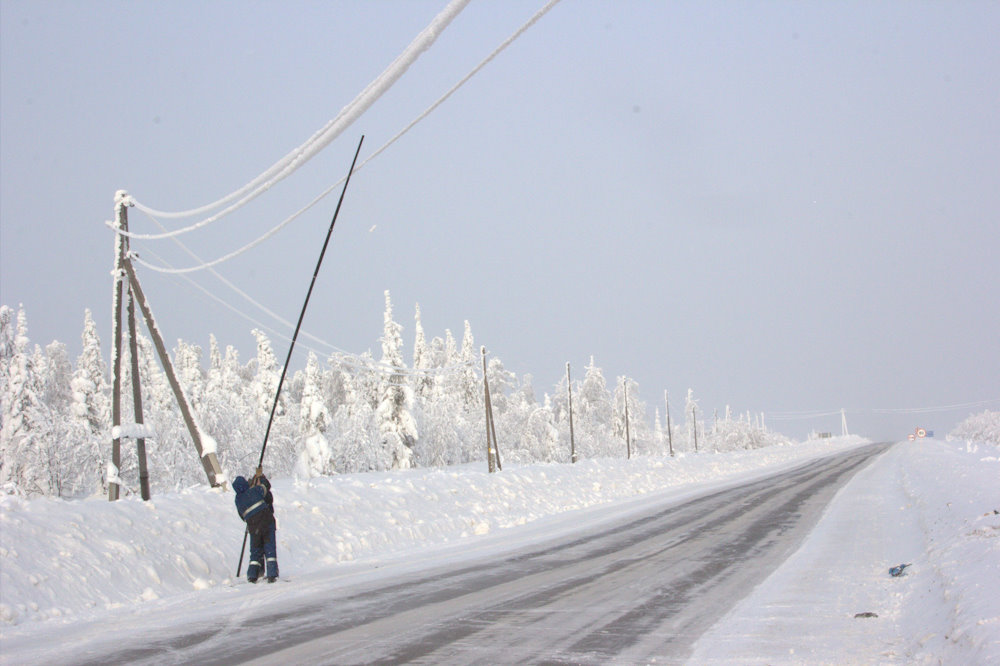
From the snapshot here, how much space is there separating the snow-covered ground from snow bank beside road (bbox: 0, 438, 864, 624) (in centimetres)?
3

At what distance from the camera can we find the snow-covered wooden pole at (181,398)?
16578mm

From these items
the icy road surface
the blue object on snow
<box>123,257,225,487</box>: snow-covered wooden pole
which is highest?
<box>123,257,225,487</box>: snow-covered wooden pole

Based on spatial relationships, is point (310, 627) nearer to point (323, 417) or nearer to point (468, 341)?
point (323, 417)

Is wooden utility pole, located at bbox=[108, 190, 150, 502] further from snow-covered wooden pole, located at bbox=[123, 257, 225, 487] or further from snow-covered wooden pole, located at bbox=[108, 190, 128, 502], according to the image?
snow-covered wooden pole, located at bbox=[123, 257, 225, 487]

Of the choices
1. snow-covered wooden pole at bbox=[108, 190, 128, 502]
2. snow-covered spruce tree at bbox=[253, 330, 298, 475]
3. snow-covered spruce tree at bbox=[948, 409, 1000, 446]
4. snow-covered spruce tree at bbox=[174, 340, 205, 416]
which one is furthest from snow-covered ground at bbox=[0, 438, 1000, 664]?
snow-covered spruce tree at bbox=[948, 409, 1000, 446]

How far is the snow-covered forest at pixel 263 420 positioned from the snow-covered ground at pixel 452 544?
4.56 metres

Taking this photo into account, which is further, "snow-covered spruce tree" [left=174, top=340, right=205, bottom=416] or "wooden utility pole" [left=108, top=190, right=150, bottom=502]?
"snow-covered spruce tree" [left=174, top=340, right=205, bottom=416]

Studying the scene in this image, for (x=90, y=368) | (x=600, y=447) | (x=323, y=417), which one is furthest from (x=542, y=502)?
(x=600, y=447)

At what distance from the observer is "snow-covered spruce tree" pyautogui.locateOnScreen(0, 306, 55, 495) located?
38688 mm

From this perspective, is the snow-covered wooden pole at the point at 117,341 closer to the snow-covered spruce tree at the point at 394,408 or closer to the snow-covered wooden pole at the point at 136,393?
the snow-covered wooden pole at the point at 136,393

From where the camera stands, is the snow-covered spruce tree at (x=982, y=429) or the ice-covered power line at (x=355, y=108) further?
the snow-covered spruce tree at (x=982, y=429)

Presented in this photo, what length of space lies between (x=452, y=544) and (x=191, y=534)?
208 inches

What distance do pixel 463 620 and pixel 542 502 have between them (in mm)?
16642

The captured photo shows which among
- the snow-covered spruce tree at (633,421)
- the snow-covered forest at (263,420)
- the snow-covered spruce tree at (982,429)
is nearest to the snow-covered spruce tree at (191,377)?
the snow-covered forest at (263,420)
